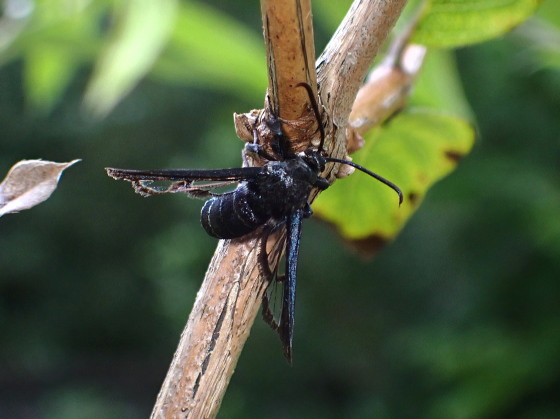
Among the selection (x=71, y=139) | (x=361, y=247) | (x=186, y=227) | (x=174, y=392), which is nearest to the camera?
(x=174, y=392)

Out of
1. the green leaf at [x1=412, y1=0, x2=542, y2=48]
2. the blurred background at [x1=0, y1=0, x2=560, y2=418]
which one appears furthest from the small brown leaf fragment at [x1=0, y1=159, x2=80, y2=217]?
the blurred background at [x1=0, y1=0, x2=560, y2=418]

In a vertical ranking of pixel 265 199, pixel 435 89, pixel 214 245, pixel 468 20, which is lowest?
pixel 214 245

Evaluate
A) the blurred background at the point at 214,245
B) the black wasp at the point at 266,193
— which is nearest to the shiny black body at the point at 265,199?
the black wasp at the point at 266,193

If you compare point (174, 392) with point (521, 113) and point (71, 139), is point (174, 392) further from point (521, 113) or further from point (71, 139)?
point (71, 139)

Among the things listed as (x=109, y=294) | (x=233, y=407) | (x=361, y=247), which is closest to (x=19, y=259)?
(x=109, y=294)

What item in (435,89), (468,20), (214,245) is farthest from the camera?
(214,245)

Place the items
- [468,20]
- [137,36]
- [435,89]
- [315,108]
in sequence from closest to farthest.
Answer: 1. [315,108]
2. [468,20]
3. [137,36]
4. [435,89]

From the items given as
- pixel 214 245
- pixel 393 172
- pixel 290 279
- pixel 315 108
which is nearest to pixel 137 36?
pixel 393 172

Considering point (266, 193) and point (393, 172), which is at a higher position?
point (266, 193)

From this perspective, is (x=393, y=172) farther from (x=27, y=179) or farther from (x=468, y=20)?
(x=27, y=179)
